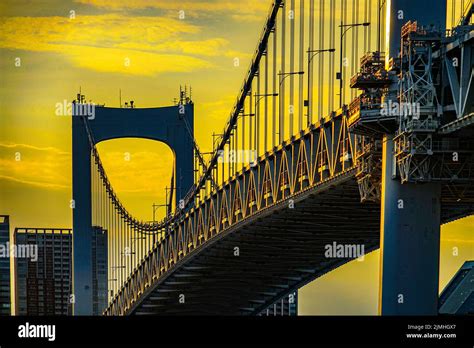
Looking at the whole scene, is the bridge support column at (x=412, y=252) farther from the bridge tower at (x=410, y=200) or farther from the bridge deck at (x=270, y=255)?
the bridge deck at (x=270, y=255)

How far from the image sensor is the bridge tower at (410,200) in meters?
21.5

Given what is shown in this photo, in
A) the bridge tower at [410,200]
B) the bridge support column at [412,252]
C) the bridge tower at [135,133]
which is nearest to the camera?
the bridge tower at [410,200]

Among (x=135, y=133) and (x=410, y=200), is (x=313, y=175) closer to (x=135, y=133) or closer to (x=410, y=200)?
(x=410, y=200)

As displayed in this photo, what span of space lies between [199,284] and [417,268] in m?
22.1

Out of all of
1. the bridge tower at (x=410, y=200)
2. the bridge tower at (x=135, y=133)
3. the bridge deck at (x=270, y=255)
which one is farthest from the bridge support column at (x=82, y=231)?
the bridge tower at (x=410, y=200)

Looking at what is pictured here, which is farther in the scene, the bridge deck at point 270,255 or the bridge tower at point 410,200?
the bridge deck at point 270,255

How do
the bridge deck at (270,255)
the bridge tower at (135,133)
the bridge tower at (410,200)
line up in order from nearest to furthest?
the bridge tower at (410,200) → the bridge deck at (270,255) → the bridge tower at (135,133)

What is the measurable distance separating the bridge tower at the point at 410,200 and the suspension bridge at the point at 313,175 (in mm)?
21

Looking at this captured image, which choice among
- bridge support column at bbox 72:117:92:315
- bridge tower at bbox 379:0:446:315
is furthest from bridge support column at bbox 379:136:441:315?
bridge support column at bbox 72:117:92:315

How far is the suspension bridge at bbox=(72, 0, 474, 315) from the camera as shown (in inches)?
851

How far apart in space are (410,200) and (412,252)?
2.52 ft

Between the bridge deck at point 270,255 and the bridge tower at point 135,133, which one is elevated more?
the bridge tower at point 135,133

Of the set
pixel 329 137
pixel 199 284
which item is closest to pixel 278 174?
pixel 329 137

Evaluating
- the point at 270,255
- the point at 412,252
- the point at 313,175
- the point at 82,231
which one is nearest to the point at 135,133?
the point at 82,231
